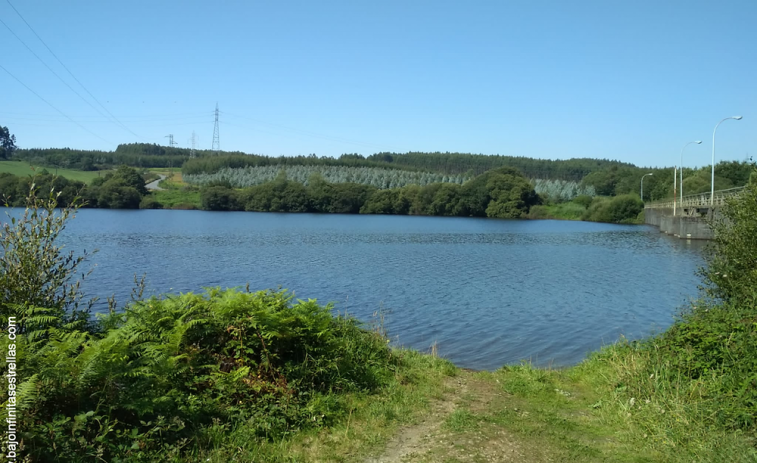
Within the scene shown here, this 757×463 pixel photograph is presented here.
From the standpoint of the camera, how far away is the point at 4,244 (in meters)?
7.58

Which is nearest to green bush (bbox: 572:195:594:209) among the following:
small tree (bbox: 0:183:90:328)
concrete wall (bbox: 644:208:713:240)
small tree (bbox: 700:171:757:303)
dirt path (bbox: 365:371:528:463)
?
concrete wall (bbox: 644:208:713:240)

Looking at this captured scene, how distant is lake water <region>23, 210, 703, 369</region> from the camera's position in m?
17.7

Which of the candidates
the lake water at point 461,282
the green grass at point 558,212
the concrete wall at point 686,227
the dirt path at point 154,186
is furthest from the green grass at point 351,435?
the dirt path at point 154,186

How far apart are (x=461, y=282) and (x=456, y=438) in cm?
2278

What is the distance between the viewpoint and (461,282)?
2916cm

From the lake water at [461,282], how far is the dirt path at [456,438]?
6.11m

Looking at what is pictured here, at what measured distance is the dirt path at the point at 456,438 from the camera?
19.9 feet

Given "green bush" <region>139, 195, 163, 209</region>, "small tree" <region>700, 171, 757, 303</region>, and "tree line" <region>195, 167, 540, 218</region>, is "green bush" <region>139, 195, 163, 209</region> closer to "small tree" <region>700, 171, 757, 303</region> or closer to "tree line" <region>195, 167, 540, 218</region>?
"tree line" <region>195, 167, 540, 218</region>

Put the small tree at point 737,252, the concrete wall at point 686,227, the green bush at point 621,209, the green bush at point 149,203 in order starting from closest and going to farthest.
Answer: the small tree at point 737,252 → the concrete wall at point 686,227 → the green bush at point 621,209 → the green bush at point 149,203

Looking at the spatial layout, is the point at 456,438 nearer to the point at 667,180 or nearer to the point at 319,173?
the point at 667,180

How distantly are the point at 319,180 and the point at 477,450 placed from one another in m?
146

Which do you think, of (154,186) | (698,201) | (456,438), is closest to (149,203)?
(154,186)

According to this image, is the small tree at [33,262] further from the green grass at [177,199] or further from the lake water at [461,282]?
the green grass at [177,199]

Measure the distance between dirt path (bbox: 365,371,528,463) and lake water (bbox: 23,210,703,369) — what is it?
6108mm
